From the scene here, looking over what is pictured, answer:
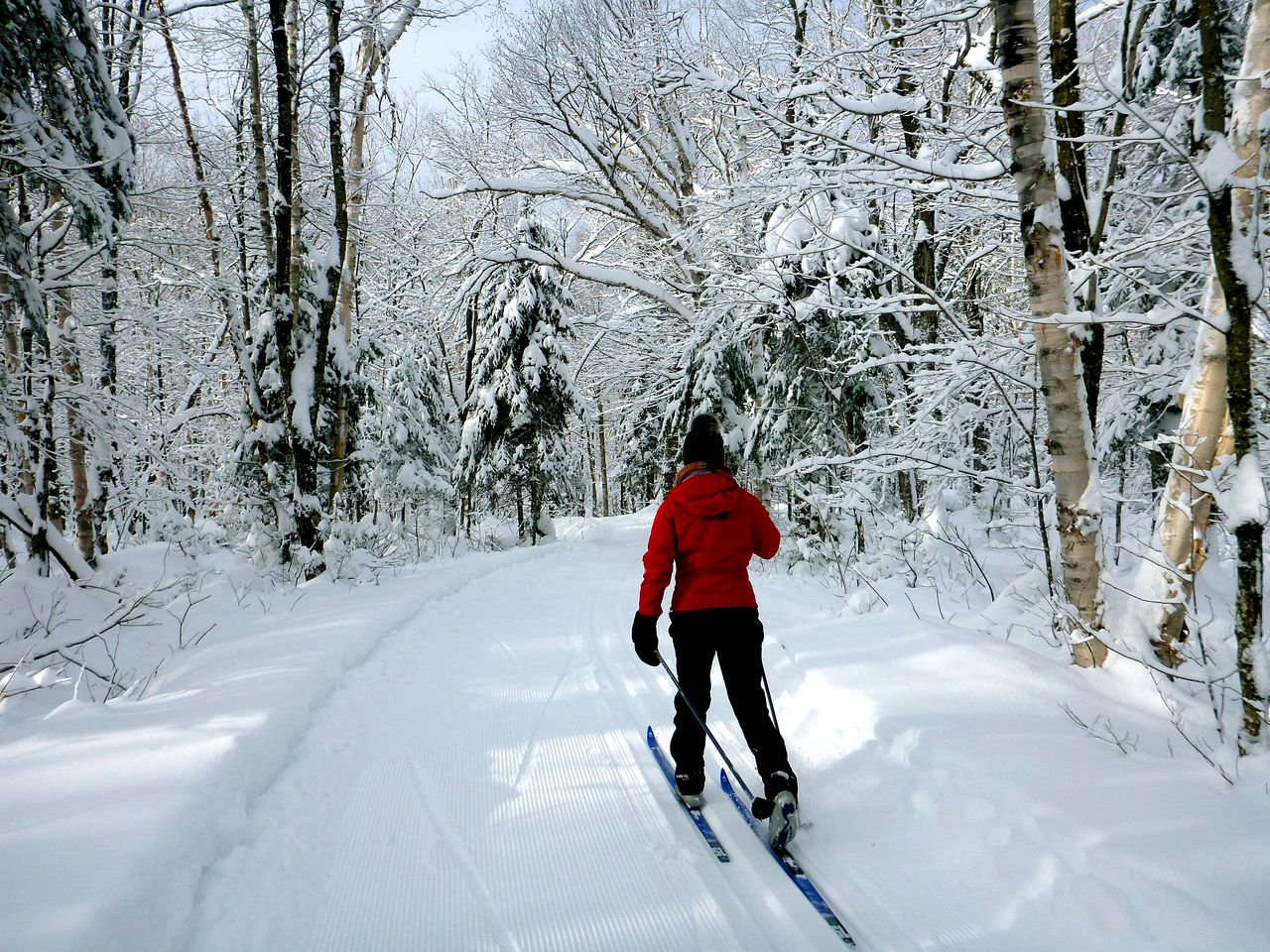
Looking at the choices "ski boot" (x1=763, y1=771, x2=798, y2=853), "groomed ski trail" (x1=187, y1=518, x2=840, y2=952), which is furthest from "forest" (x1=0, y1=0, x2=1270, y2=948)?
"groomed ski trail" (x1=187, y1=518, x2=840, y2=952)

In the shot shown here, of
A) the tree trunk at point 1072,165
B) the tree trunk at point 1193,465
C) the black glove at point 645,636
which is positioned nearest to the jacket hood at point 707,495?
the black glove at point 645,636

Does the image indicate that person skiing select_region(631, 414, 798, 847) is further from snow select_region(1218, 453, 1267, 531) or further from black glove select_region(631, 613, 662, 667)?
snow select_region(1218, 453, 1267, 531)

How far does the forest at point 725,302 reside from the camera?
3785mm

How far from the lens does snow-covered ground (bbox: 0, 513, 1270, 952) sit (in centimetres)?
234

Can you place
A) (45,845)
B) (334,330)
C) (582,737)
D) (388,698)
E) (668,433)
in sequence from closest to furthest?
(45,845) → (582,737) → (388,698) → (334,330) → (668,433)

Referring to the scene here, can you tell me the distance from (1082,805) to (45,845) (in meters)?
4.23

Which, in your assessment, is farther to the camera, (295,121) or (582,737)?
(295,121)

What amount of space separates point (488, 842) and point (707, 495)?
2007 millimetres

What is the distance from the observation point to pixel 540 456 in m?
17.5

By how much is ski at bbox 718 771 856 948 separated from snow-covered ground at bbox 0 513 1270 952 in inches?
2.2

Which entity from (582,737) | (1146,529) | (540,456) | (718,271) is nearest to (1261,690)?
(582,737)

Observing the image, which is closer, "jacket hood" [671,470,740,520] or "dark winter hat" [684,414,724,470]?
"jacket hood" [671,470,740,520]

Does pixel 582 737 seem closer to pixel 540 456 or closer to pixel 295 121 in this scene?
pixel 295 121

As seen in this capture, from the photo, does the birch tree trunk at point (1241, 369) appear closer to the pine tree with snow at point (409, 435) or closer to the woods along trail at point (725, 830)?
the woods along trail at point (725, 830)
